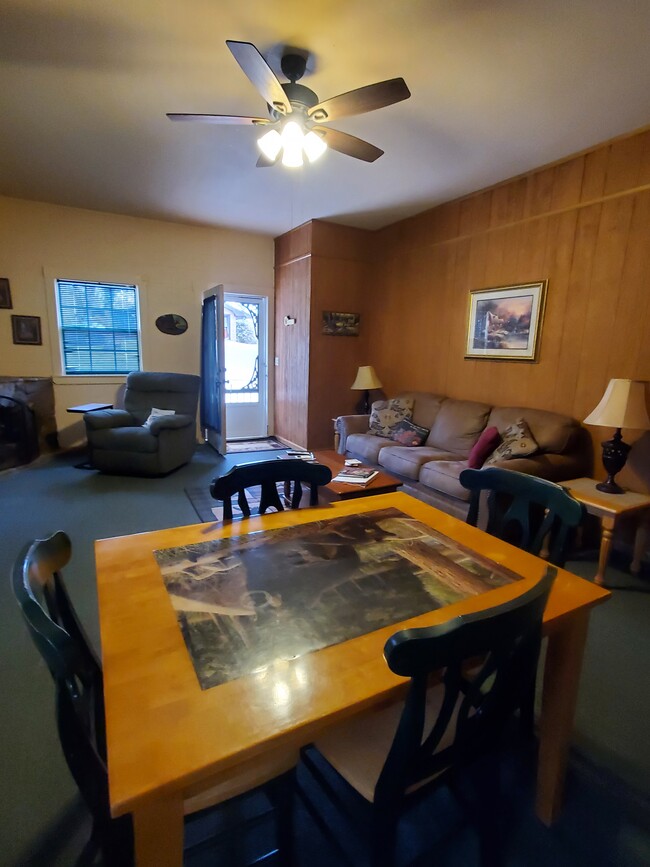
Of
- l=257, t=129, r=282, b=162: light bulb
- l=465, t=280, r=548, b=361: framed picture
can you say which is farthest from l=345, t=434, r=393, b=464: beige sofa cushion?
l=257, t=129, r=282, b=162: light bulb

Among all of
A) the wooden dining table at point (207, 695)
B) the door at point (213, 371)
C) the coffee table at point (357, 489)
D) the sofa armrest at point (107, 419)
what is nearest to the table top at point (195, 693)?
the wooden dining table at point (207, 695)

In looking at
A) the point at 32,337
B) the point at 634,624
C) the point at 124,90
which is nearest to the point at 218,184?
the point at 124,90

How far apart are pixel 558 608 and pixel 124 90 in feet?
10.9

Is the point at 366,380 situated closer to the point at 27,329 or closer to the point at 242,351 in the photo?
the point at 242,351

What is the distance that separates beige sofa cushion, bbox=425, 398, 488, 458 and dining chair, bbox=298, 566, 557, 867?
9.54 feet

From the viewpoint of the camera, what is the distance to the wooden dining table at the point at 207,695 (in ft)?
2.23

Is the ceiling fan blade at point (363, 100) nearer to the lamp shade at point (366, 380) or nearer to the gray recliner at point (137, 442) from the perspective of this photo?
the lamp shade at point (366, 380)

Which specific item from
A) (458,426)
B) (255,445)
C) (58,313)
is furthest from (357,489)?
(58,313)

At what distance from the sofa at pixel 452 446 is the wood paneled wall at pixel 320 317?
73 cm

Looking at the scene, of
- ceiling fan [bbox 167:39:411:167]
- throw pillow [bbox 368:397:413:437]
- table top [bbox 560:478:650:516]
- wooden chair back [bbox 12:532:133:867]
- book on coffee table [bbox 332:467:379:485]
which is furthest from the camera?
throw pillow [bbox 368:397:413:437]

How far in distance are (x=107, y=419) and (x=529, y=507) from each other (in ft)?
13.8

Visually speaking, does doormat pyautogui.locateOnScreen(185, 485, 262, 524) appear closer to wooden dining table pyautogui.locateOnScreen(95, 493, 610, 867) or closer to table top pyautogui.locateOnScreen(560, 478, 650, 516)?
wooden dining table pyautogui.locateOnScreen(95, 493, 610, 867)

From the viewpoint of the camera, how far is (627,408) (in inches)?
104

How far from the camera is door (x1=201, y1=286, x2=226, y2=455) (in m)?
5.07
